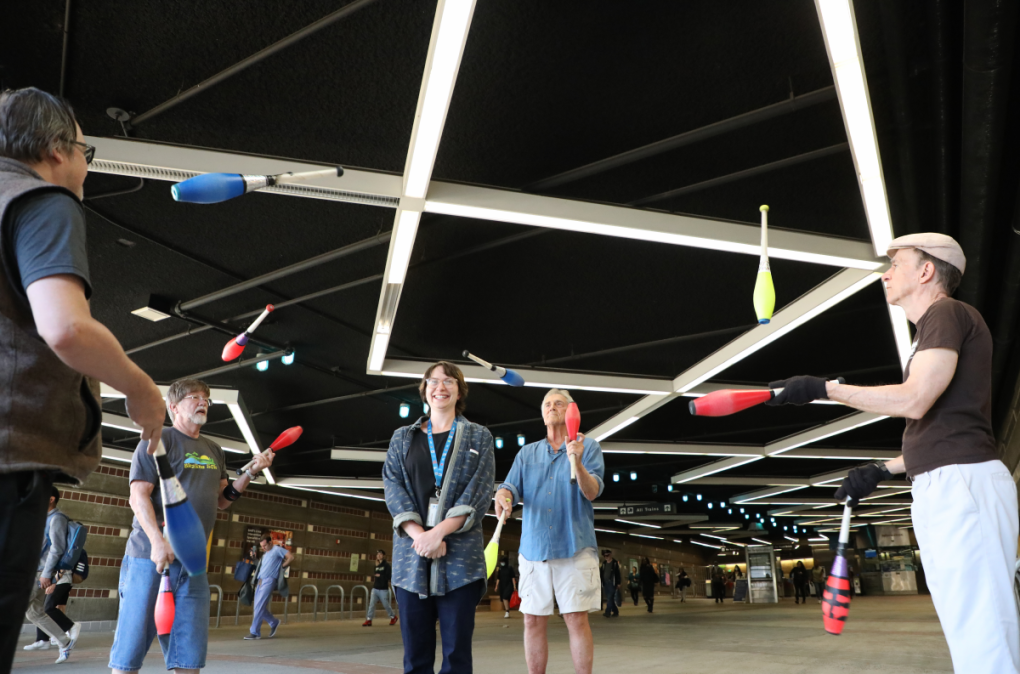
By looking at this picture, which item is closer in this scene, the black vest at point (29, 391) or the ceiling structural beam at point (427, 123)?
the black vest at point (29, 391)

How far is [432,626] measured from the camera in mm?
3025

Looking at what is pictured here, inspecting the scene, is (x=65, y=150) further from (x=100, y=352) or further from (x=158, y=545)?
(x=158, y=545)

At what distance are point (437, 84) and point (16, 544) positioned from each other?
3644mm

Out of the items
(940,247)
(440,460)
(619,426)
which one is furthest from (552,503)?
(619,426)

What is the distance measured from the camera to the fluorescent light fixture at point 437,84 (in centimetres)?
396

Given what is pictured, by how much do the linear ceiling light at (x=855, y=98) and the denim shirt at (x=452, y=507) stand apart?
2.02 m

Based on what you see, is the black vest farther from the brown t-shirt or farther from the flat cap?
the flat cap

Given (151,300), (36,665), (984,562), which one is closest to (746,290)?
(984,562)

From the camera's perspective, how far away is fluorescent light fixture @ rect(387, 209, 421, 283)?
6.03m

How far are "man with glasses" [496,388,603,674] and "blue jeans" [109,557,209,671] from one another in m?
1.65

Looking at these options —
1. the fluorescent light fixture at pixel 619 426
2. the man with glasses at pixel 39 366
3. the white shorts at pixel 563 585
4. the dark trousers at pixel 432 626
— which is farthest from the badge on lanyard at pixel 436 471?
the fluorescent light fixture at pixel 619 426

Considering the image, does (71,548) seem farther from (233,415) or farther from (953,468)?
(953,468)

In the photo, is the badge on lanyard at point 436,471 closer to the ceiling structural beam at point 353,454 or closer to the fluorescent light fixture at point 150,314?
the fluorescent light fixture at point 150,314

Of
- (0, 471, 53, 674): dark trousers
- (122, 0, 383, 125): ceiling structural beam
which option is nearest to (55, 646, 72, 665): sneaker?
(122, 0, 383, 125): ceiling structural beam
